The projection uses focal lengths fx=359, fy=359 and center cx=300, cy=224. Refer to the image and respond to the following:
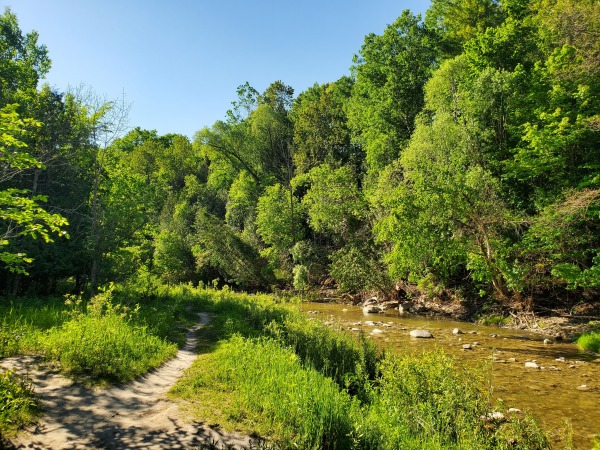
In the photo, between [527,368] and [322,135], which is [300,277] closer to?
[322,135]

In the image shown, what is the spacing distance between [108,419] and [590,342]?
1505cm

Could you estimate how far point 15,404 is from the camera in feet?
15.6

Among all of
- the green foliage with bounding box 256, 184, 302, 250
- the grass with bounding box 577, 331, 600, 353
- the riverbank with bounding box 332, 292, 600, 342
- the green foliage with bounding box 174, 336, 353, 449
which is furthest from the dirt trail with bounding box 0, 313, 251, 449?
the green foliage with bounding box 256, 184, 302, 250

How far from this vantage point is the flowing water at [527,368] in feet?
24.1

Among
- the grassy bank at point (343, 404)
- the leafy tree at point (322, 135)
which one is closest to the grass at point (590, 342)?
the grassy bank at point (343, 404)

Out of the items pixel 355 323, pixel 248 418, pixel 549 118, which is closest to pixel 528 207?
pixel 549 118

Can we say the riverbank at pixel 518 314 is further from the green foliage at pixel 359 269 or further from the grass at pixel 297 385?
the grass at pixel 297 385

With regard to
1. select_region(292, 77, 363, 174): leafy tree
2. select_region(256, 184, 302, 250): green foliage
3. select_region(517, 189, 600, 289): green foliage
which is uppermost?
select_region(292, 77, 363, 174): leafy tree

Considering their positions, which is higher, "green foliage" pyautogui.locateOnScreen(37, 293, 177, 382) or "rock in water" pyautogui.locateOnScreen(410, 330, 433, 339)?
"green foliage" pyautogui.locateOnScreen(37, 293, 177, 382)

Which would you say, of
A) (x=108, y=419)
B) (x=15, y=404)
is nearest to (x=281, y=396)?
(x=108, y=419)

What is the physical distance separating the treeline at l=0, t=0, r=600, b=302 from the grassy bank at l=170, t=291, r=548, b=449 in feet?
13.5

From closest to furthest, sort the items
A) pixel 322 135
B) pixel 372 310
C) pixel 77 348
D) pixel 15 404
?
pixel 15 404
pixel 77 348
pixel 372 310
pixel 322 135

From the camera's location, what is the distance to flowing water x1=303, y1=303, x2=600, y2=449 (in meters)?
7.35

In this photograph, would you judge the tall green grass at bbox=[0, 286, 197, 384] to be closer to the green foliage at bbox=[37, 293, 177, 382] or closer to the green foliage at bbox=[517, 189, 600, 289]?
the green foliage at bbox=[37, 293, 177, 382]
